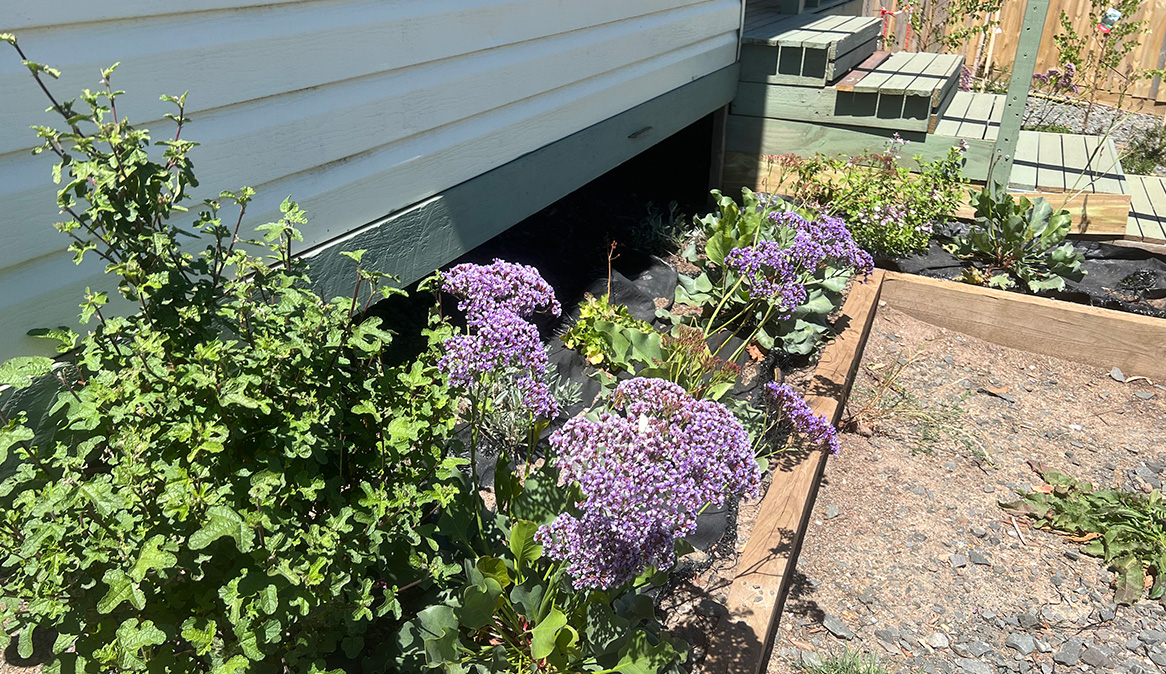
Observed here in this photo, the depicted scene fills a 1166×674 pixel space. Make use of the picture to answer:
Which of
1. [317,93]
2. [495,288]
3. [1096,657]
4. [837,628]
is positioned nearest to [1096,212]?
[1096,657]

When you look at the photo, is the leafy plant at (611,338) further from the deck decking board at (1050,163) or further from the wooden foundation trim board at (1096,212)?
the deck decking board at (1050,163)

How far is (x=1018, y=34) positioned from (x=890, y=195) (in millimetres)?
6652

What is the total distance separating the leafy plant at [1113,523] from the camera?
8.43 ft

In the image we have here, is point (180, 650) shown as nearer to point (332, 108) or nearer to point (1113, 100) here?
point (332, 108)

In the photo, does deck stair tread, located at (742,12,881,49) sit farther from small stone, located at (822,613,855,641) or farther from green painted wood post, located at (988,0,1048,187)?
small stone, located at (822,613,855,641)

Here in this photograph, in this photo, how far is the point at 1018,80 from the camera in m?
4.05

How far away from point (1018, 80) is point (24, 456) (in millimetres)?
4563

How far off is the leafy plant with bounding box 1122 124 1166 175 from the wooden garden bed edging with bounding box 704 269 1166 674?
3.67 meters

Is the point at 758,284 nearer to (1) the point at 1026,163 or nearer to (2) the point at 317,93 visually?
(2) the point at 317,93

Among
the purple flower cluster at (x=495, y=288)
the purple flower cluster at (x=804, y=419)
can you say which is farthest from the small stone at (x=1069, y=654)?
the purple flower cluster at (x=495, y=288)

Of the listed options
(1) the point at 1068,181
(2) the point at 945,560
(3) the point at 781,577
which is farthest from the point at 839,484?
(1) the point at 1068,181

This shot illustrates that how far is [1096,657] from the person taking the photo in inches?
91.9

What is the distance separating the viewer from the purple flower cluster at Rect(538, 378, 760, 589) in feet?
4.33

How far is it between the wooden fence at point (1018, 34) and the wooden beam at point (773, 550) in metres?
6.39
